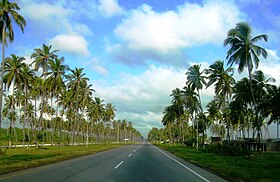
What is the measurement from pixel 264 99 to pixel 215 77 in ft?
26.5

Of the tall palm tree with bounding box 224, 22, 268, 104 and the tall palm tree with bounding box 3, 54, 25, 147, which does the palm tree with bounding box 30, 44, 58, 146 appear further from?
the tall palm tree with bounding box 224, 22, 268, 104

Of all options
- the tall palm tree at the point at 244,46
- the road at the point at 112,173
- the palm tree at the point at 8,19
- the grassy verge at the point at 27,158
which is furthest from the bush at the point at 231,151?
the palm tree at the point at 8,19

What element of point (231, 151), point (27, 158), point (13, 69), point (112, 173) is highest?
point (13, 69)

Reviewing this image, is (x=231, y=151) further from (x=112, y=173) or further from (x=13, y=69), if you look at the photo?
(x=13, y=69)

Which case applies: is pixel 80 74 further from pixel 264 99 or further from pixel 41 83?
pixel 264 99

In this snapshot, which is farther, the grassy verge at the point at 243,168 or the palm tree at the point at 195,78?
the palm tree at the point at 195,78

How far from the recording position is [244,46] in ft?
105

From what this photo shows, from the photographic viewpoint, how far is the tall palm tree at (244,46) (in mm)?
31906

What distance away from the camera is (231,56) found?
33.5 metres

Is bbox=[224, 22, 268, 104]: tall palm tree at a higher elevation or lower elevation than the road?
higher

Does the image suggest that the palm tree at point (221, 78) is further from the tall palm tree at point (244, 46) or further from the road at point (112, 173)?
the road at point (112, 173)

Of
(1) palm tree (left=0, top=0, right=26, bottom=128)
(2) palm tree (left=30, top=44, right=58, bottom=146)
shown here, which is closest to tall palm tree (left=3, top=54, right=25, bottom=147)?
(2) palm tree (left=30, top=44, right=58, bottom=146)

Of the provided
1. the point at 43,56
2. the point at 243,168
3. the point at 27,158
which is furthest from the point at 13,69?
the point at 243,168

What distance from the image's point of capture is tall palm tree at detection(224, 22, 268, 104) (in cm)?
3191
